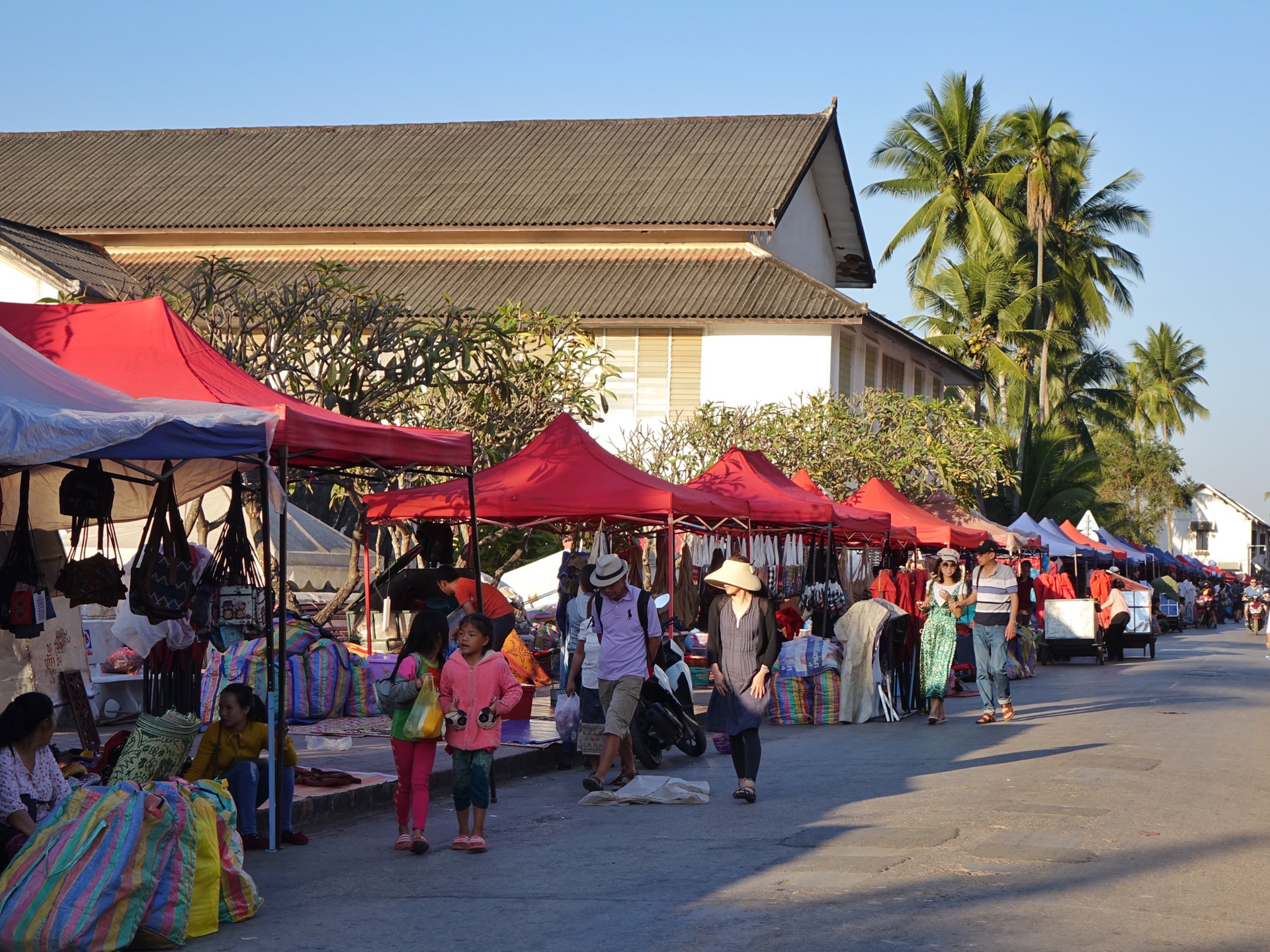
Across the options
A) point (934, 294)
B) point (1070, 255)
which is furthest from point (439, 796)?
point (1070, 255)

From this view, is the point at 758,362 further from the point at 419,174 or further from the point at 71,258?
the point at 71,258

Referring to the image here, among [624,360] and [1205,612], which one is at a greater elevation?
[624,360]

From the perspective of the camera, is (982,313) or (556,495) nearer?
(556,495)

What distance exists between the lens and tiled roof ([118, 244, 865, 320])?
31.6m

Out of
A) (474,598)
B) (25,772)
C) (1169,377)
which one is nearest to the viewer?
(25,772)

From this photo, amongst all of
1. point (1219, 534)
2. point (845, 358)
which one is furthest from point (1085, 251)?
point (1219, 534)

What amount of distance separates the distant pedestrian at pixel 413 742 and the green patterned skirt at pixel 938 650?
8.54m

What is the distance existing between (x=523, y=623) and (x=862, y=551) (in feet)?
24.9

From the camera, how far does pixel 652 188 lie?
36938 millimetres

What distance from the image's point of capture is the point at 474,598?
43.0 feet

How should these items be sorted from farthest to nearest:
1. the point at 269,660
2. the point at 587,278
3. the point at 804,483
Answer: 1. the point at 587,278
2. the point at 804,483
3. the point at 269,660

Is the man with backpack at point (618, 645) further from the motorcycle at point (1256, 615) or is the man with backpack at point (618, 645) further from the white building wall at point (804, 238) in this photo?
the motorcycle at point (1256, 615)

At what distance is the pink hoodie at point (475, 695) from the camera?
27.7 feet

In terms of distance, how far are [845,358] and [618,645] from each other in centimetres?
2384
